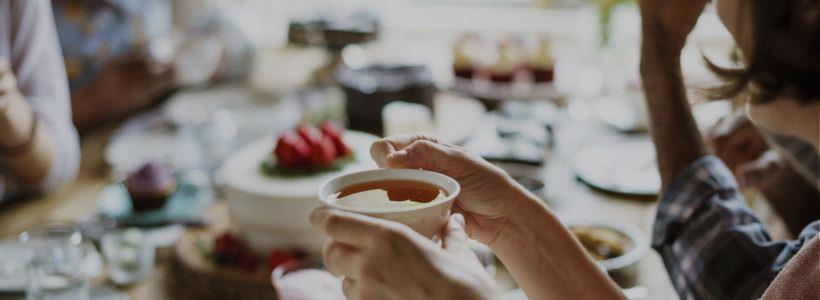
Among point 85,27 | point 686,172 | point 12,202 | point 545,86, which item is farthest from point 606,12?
point 12,202

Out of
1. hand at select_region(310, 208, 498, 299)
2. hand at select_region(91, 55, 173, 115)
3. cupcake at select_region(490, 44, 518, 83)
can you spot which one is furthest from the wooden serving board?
cupcake at select_region(490, 44, 518, 83)

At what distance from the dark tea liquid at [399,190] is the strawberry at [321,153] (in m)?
0.90

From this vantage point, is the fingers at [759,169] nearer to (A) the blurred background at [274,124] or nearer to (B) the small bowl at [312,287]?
(A) the blurred background at [274,124]

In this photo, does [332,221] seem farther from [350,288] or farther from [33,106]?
[33,106]

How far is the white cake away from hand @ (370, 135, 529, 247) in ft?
2.07

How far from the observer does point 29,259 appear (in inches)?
55.4

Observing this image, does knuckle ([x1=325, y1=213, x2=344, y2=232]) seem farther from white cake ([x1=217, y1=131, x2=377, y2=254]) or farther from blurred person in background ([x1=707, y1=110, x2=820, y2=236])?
blurred person in background ([x1=707, y1=110, x2=820, y2=236])

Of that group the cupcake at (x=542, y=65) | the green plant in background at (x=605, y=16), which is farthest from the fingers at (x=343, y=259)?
the green plant in background at (x=605, y=16)

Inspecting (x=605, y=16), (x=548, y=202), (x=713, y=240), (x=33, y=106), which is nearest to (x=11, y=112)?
(x=33, y=106)

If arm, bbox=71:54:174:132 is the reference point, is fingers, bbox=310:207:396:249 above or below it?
above

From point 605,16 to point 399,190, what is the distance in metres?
2.69

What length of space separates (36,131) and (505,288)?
1250 mm

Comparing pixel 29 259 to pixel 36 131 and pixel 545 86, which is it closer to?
pixel 36 131

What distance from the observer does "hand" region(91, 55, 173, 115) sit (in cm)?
302
